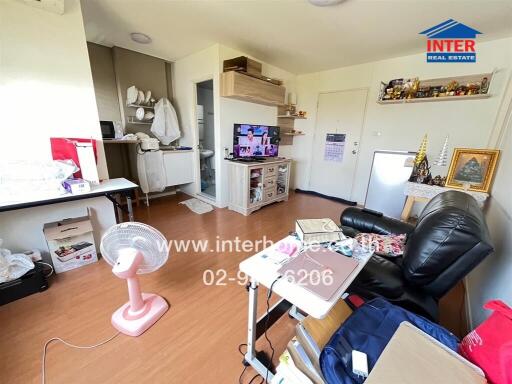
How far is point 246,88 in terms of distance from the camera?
9.50 ft

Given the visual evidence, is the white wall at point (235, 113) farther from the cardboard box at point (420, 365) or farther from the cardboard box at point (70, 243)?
the cardboard box at point (420, 365)

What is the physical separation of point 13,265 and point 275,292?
1994 millimetres

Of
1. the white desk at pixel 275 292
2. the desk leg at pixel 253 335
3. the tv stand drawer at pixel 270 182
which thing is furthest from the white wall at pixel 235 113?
the desk leg at pixel 253 335

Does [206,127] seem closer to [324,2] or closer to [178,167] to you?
[178,167]

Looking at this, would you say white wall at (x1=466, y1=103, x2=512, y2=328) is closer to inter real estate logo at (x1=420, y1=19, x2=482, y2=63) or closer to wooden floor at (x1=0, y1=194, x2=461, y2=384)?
wooden floor at (x1=0, y1=194, x2=461, y2=384)

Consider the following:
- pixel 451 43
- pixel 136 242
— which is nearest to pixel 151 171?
pixel 136 242

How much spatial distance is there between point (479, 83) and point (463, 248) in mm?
2784

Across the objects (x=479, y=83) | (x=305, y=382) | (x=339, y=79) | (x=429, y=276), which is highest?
(x=339, y=79)

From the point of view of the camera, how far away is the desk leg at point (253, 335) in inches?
38.6

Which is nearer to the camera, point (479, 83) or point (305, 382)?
point (305, 382)

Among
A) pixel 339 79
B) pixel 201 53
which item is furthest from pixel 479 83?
pixel 201 53

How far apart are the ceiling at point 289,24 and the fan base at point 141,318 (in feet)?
8.32

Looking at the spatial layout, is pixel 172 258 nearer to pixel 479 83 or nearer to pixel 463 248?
pixel 463 248

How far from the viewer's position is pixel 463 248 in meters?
0.93
